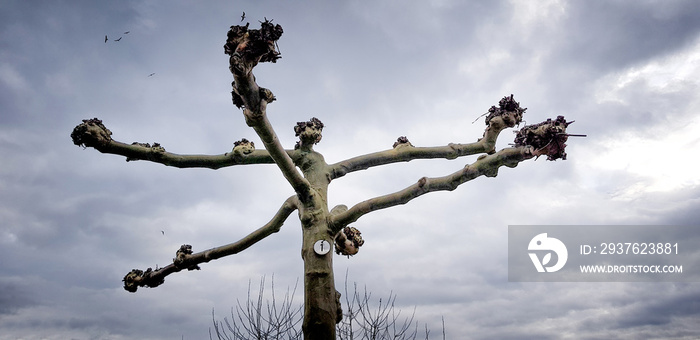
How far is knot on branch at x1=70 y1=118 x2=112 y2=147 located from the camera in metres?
5.07

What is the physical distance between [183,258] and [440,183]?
372 centimetres

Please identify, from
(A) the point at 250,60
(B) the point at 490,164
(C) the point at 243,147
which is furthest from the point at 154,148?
(B) the point at 490,164

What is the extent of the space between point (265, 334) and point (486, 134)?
434 centimetres

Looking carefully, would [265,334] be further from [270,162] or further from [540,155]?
[540,155]

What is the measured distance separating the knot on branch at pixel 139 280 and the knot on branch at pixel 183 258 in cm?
40

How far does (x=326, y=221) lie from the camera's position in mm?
5160

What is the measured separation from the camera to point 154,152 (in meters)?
5.57

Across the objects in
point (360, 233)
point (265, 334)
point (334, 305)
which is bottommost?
point (265, 334)

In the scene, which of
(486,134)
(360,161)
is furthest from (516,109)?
(360,161)

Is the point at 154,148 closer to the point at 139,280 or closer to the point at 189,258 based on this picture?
the point at 189,258

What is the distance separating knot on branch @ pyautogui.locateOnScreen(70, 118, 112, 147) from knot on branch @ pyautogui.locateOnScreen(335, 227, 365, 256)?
2.91 metres

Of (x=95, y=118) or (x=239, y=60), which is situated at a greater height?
(x=95, y=118)

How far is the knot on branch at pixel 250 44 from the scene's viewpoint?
319cm

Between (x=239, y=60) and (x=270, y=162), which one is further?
(x=270, y=162)
